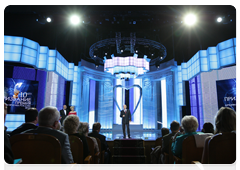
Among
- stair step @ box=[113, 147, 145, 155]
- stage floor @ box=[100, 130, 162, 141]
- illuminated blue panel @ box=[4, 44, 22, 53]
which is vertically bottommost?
stage floor @ box=[100, 130, 162, 141]

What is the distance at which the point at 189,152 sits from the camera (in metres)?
1.79

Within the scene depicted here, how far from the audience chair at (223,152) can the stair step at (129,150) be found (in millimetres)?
3042

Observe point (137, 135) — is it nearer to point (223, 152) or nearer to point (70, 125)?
point (70, 125)

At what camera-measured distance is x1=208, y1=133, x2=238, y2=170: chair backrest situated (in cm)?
133

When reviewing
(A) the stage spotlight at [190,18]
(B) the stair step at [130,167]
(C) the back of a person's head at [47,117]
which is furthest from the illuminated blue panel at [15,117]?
(A) the stage spotlight at [190,18]

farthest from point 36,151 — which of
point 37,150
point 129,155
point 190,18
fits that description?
point 190,18

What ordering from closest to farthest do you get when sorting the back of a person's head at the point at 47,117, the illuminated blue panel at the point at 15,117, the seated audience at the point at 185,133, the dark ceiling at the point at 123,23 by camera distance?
the back of a person's head at the point at 47,117, the seated audience at the point at 185,133, the dark ceiling at the point at 123,23, the illuminated blue panel at the point at 15,117

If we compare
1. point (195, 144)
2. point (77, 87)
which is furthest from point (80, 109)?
point (195, 144)

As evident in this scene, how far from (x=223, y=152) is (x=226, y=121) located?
0.30 metres

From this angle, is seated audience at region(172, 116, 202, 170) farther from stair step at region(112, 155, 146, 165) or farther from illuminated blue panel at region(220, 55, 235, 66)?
illuminated blue panel at region(220, 55, 235, 66)

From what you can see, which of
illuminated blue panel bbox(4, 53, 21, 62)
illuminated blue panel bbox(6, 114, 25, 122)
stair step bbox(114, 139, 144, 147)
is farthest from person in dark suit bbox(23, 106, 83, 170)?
illuminated blue panel bbox(6, 114, 25, 122)

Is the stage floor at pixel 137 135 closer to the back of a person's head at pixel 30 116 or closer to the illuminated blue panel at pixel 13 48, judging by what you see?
the back of a person's head at pixel 30 116

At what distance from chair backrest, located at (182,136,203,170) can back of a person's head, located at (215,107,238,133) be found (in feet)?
1.09

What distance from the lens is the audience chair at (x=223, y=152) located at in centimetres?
133
